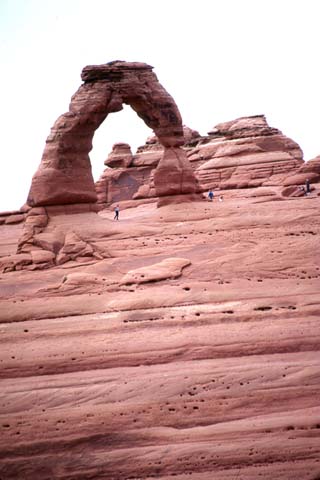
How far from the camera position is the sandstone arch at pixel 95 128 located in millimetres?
20391

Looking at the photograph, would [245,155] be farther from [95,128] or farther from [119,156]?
[95,128]

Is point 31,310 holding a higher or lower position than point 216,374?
higher

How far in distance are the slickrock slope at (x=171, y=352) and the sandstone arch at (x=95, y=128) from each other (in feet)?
4.75

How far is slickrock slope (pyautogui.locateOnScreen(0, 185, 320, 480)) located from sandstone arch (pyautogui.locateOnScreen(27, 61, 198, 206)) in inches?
57.0

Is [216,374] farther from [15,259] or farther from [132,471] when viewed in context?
[15,259]

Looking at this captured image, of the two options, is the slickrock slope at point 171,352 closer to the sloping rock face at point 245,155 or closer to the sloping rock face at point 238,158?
the sloping rock face at point 238,158

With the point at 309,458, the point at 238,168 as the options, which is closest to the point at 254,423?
the point at 309,458

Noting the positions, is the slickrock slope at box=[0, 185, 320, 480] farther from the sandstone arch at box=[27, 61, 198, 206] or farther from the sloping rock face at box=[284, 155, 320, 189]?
the sloping rock face at box=[284, 155, 320, 189]

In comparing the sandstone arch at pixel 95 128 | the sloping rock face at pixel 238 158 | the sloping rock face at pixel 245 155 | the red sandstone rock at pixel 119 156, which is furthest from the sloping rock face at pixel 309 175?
the red sandstone rock at pixel 119 156

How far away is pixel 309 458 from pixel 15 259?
10910 millimetres

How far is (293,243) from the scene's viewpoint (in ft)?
57.4

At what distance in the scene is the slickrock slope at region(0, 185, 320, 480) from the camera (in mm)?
11719

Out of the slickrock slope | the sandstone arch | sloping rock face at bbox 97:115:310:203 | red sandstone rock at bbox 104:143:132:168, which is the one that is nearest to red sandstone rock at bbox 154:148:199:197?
the sandstone arch

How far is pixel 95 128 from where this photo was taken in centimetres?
2097
